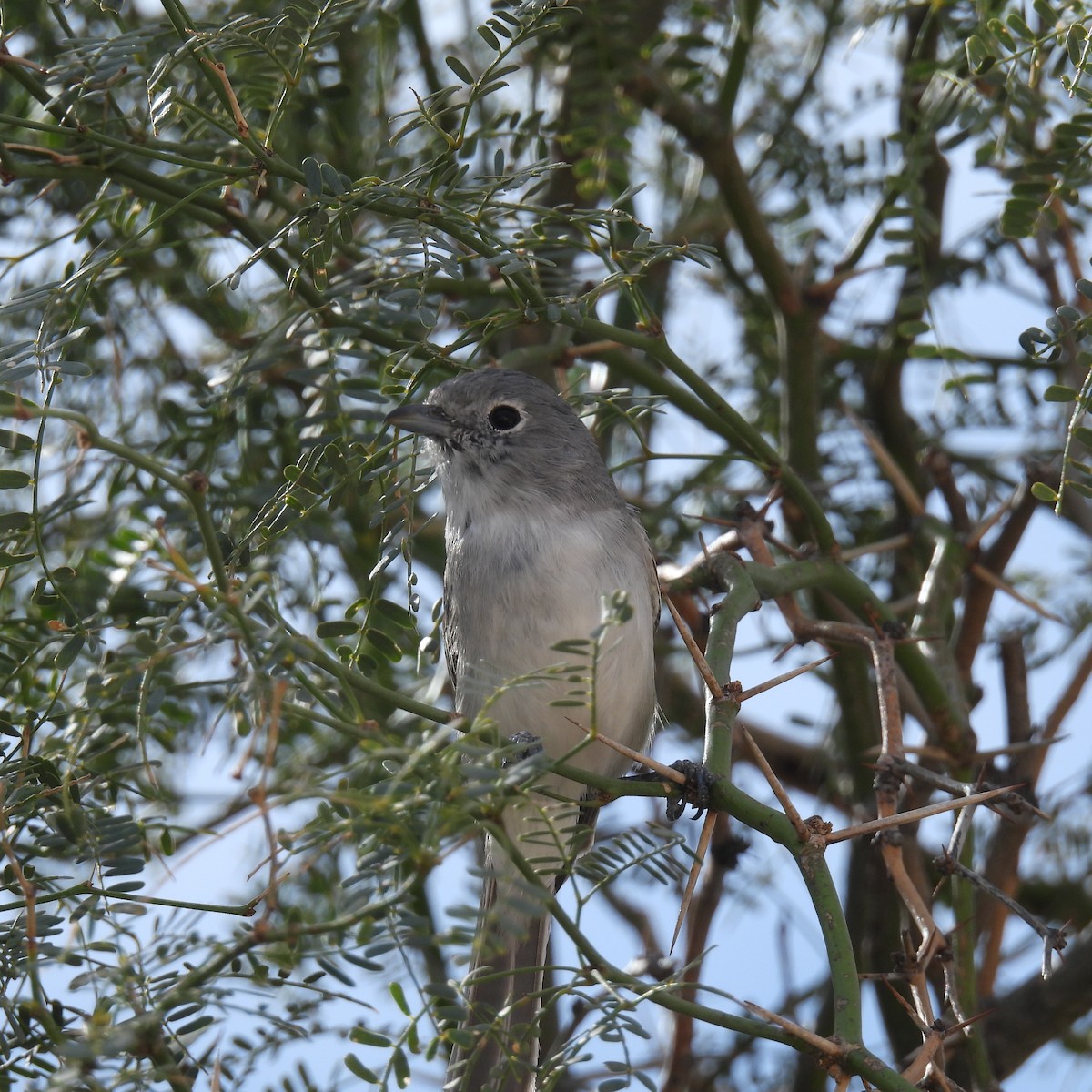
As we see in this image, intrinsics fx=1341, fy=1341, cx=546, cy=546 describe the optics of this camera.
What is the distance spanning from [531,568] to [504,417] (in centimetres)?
50

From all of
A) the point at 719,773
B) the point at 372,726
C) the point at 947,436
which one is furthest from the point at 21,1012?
the point at 947,436

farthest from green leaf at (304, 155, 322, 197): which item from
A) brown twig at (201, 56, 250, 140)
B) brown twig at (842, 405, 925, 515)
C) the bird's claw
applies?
brown twig at (842, 405, 925, 515)

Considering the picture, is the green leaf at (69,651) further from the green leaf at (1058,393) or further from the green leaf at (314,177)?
the green leaf at (1058,393)

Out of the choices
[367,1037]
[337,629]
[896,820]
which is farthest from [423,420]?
[367,1037]

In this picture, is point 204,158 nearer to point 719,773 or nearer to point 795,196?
point 719,773

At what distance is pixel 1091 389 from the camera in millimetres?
2213

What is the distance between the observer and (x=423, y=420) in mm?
3141

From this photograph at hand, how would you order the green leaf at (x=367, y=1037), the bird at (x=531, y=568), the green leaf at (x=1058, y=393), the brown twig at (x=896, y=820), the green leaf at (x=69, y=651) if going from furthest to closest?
1. the bird at (x=531, y=568)
2. the green leaf at (x=1058, y=393)
3. the green leaf at (x=69, y=651)
4. the brown twig at (x=896, y=820)
5. the green leaf at (x=367, y=1037)

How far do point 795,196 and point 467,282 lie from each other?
1.74m

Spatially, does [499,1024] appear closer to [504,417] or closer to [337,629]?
[337,629]

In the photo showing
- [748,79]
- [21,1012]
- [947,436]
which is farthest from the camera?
[748,79]

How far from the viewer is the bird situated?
131 inches

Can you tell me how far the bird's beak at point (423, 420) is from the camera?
2942 mm

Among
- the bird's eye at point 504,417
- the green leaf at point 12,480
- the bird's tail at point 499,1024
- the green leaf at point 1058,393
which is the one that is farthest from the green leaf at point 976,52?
the green leaf at point 12,480
